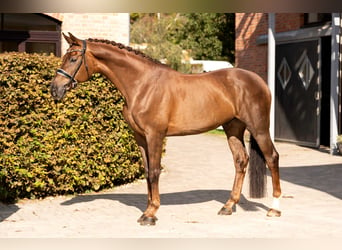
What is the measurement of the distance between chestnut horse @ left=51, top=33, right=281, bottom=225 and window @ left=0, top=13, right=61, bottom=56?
5742mm

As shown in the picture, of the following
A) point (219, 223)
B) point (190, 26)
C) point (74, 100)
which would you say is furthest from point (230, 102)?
point (190, 26)

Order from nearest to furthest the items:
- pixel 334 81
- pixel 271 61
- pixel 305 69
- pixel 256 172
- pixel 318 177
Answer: pixel 256 172, pixel 318 177, pixel 334 81, pixel 271 61, pixel 305 69

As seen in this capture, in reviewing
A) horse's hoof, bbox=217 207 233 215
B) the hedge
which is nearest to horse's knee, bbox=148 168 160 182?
horse's hoof, bbox=217 207 233 215

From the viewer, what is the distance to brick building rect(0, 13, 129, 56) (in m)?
11.6

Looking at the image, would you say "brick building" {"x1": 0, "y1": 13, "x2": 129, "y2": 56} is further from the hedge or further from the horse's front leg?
the horse's front leg

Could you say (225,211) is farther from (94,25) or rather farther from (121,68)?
(94,25)

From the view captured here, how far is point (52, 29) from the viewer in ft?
39.3

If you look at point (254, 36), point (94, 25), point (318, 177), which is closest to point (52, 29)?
point (94, 25)

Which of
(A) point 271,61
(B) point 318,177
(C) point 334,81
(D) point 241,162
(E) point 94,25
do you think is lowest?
(B) point 318,177

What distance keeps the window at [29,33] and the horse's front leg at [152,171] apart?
618 centimetres

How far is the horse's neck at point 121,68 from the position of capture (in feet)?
21.0

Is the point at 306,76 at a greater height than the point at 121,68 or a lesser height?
lesser

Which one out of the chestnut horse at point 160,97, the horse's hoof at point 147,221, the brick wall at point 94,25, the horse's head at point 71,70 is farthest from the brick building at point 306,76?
the horse's head at point 71,70

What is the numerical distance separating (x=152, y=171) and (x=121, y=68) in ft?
4.07
